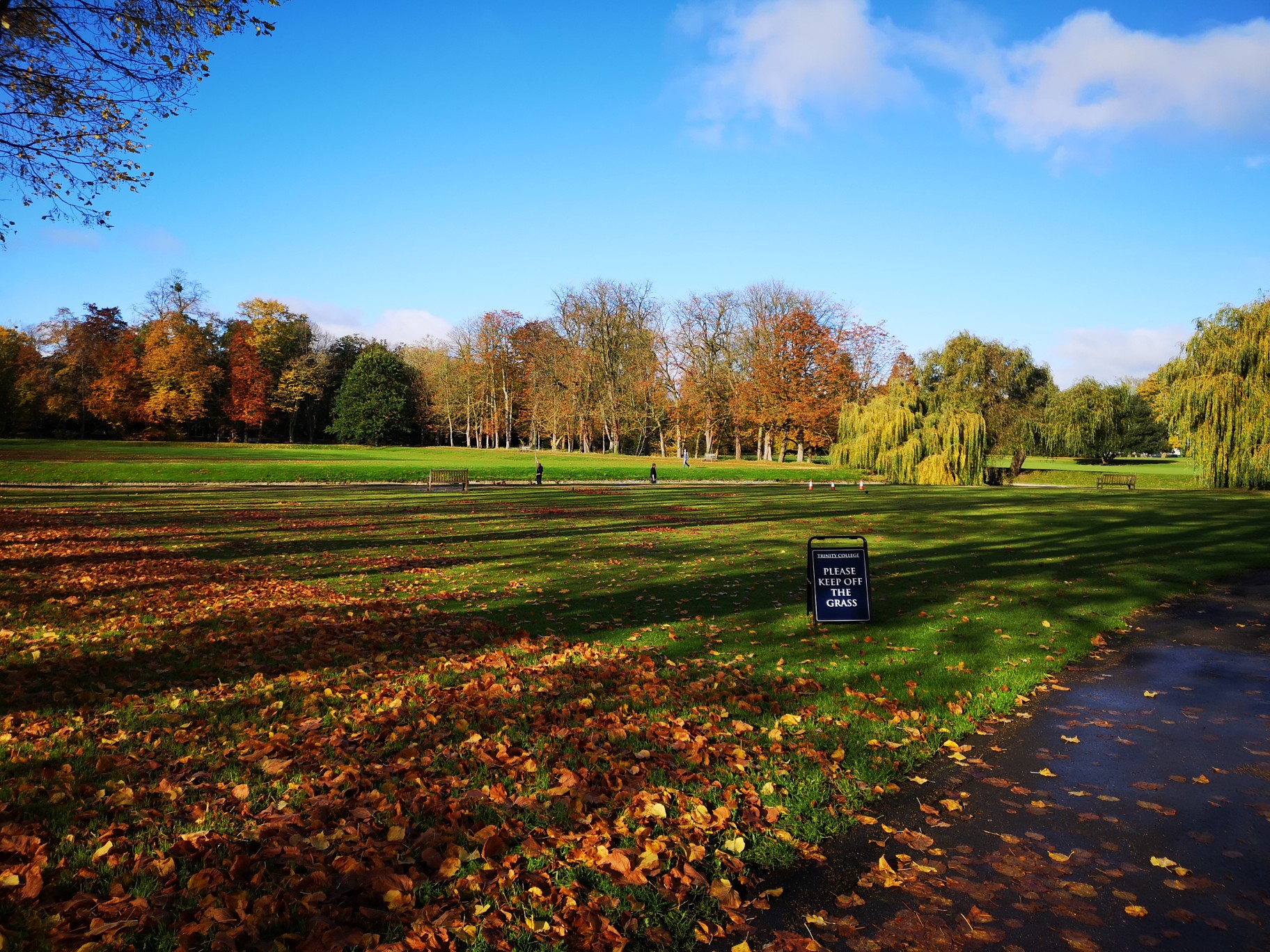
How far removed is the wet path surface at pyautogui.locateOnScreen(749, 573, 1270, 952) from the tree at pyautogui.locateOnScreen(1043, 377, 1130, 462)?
62703mm

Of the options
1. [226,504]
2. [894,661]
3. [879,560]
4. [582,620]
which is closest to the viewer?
[894,661]

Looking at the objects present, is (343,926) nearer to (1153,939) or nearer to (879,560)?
(1153,939)

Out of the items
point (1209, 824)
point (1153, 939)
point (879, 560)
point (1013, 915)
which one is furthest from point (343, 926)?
point (879, 560)

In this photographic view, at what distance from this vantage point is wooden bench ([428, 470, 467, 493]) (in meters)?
34.5

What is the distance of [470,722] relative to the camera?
226 inches

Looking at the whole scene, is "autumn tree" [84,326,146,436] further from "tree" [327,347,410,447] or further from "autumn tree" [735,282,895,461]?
"autumn tree" [735,282,895,461]

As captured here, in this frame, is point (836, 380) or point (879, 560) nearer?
point (879, 560)

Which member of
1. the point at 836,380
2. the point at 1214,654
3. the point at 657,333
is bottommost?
the point at 1214,654

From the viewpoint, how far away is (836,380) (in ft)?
208

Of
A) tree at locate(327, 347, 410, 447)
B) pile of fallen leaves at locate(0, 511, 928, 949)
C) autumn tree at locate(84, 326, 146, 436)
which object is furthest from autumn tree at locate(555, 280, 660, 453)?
pile of fallen leaves at locate(0, 511, 928, 949)

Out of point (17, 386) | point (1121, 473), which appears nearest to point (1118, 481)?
point (1121, 473)

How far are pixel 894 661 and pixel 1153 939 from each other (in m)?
4.34

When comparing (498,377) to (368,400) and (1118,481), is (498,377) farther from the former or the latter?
(1118,481)

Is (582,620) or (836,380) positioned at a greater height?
(836,380)
